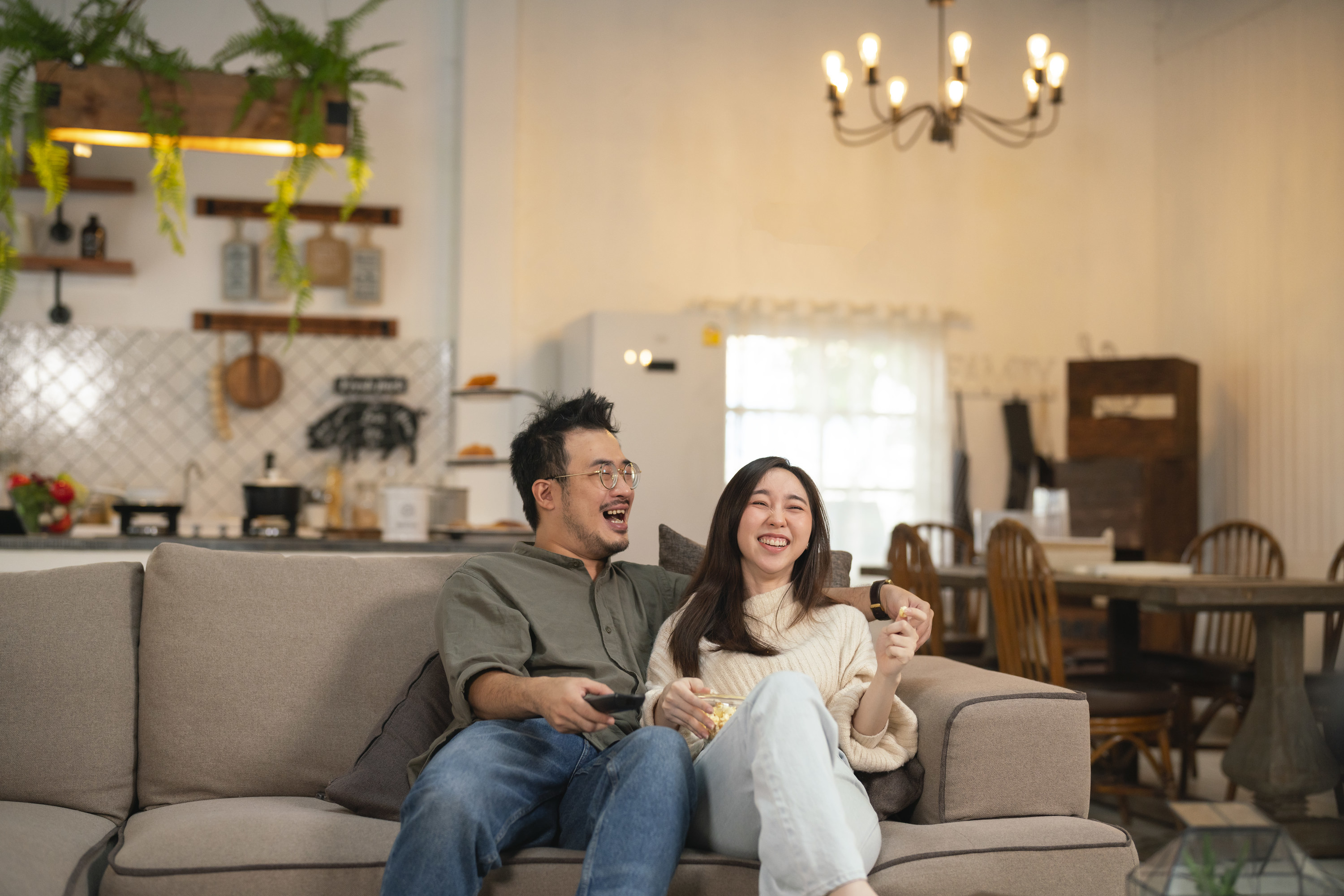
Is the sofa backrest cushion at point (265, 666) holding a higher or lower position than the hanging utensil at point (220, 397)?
lower

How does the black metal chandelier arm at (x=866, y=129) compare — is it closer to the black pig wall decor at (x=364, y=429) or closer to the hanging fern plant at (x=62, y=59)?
the black pig wall decor at (x=364, y=429)

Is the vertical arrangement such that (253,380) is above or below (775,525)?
above

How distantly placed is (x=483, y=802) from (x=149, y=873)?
0.55 m

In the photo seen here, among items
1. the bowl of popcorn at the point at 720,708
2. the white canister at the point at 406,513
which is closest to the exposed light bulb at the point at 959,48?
the white canister at the point at 406,513

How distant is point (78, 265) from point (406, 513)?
7.75 feet

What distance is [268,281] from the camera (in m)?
5.36

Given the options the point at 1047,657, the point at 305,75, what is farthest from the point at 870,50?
the point at 1047,657

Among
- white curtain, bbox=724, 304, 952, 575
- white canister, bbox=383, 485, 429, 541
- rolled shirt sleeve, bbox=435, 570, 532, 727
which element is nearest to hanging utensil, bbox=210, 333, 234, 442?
white canister, bbox=383, 485, 429, 541

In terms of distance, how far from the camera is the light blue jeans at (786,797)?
1.56 m

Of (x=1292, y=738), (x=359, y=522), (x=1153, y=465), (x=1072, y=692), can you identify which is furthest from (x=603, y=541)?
(x=1153, y=465)

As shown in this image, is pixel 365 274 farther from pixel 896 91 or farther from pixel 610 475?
pixel 610 475

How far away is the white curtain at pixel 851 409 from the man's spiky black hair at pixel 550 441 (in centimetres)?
335

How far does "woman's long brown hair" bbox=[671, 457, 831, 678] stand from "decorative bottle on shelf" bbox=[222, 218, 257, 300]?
12.7 feet

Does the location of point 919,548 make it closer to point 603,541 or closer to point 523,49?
point 603,541
